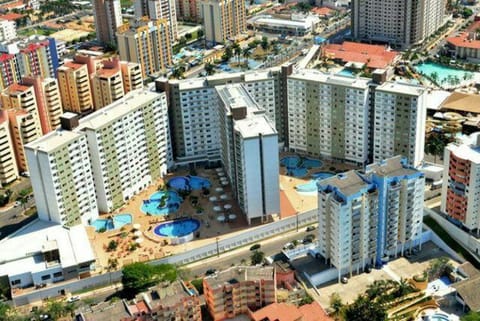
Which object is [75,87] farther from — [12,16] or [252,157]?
[12,16]

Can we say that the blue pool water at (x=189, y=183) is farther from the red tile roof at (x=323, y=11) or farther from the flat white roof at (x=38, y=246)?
the red tile roof at (x=323, y=11)

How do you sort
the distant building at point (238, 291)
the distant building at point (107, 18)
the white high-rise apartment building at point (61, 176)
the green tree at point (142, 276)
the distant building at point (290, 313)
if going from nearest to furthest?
the distant building at point (290, 313) < the distant building at point (238, 291) < the green tree at point (142, 276) < the white high-rise apartment building at point (61, 176) < the distant building at point (107, 18)

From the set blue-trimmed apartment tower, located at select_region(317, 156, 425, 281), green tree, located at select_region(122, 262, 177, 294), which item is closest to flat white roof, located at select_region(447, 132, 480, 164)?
blue-trimmed apartment tower, located at select_region(317, 156, 425, 281)

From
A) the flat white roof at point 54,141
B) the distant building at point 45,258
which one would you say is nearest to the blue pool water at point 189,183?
the flat white roof at point 54,141

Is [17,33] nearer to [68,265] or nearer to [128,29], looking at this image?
[128,29]

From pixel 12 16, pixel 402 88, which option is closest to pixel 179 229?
pixel 402 88

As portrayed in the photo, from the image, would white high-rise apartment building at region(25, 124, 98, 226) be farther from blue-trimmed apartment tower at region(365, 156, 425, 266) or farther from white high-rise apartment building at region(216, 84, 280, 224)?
blue-trimmed apartment tower at region(365, 156, 425, 266)

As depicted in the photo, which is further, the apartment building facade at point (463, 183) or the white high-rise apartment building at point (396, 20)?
the white high-rise apartment building at point (396, 20)
